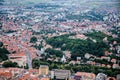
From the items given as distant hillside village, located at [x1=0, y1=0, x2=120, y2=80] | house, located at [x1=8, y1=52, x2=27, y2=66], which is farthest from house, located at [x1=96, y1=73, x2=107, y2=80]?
house, located at [x1=8, y1=52, x2=27, y2=66]

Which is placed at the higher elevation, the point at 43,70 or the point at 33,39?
the point at 33,39

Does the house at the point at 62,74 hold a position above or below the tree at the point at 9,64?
below

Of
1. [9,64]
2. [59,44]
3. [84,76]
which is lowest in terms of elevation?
[84,76]

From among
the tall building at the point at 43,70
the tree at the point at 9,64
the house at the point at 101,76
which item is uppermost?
the tree at the point at 9,64

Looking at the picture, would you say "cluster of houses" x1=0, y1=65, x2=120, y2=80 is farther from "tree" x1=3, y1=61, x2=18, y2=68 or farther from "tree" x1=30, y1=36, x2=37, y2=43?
"tree" x1=30, y1=36, x2=37, y2=43

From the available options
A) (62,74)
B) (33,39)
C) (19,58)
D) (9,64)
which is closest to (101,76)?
(62,74)

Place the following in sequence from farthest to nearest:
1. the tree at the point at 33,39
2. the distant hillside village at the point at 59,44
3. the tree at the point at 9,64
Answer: the tree at the point at 33,39 → the tree at the point at 9,64 → the distant hillside village at the point at 59,44

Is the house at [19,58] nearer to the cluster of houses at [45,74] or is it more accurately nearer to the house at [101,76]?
the cluster of houses at [45,74]

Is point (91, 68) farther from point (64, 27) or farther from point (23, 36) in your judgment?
point (64, 27)

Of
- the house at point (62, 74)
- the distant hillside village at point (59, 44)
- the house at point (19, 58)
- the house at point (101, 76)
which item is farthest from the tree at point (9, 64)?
the house at point (101, 76)

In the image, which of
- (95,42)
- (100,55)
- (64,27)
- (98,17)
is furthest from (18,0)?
(100,55)

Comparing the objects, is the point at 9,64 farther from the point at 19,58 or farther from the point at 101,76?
the point at 101,76
